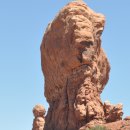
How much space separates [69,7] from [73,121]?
961 cm

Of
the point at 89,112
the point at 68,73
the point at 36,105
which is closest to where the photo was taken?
the point at 89,112

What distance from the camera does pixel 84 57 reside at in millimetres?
40344

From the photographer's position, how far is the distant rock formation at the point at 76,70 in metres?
39.4

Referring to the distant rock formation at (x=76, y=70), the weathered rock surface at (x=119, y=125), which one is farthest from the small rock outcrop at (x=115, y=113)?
the weathered rock surface at (x=119, y=125)

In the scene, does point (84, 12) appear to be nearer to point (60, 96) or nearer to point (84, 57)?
point (84, 57)

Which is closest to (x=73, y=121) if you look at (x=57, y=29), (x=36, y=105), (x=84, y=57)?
(x=84, y=57)

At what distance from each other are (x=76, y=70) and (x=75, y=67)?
27 centimetres

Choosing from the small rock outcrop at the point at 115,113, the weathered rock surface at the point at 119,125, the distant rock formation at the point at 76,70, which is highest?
the distant rock formation at the point at 76,70

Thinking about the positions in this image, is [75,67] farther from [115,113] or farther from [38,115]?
[38,115]

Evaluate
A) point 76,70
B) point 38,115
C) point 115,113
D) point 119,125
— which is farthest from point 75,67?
point 38,115

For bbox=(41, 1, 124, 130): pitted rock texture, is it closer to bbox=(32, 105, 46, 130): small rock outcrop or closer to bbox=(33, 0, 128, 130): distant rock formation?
bbox=(33, 0, 128, 130): distant rock formation

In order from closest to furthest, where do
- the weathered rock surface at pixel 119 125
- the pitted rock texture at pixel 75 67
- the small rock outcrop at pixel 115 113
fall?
the weathered rock surface at pixel 119 125, the pitted rock texture at pixel 75 67, the small rock outcrop at pixel 115 113

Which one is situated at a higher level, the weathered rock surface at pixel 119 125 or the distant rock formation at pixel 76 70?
the distant rock formation at pixel 76 70

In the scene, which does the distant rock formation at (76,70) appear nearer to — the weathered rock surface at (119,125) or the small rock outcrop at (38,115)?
the weathered rock surface at (119,125)
